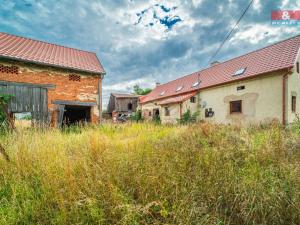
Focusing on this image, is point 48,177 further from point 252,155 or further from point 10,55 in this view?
point 10,55

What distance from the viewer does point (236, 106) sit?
39.7 feet

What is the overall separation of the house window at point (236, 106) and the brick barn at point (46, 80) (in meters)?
9.63

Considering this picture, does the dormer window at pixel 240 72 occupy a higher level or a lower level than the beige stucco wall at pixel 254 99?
higher

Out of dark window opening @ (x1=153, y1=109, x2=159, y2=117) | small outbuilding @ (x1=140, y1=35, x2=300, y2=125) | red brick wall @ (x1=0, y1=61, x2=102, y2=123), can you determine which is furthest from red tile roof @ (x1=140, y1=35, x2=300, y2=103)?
red brick wall @ (x1=0, y1=61, x2=102, y2=123)

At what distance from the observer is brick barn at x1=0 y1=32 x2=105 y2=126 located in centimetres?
852

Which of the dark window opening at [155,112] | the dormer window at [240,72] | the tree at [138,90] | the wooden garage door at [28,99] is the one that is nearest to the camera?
the wooden garage door at [28,99]

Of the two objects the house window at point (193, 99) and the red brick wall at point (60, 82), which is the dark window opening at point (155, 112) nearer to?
the house window at point (193, 99)

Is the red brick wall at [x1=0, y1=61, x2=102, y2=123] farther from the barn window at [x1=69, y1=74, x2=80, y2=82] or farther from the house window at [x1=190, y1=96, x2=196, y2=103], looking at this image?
the house window at [x1=190, y1=96, x2=196, y2=103]

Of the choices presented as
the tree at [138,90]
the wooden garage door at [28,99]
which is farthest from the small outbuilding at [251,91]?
the tree at [138,90]

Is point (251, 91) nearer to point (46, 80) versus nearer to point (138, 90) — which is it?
point (46, 80)

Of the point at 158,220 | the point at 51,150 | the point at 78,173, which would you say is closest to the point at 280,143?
the point at 158,220

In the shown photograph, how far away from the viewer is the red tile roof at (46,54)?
893 cm

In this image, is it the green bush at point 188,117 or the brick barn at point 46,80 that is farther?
the green bush at point 188,117

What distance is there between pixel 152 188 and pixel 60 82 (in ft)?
32.2
